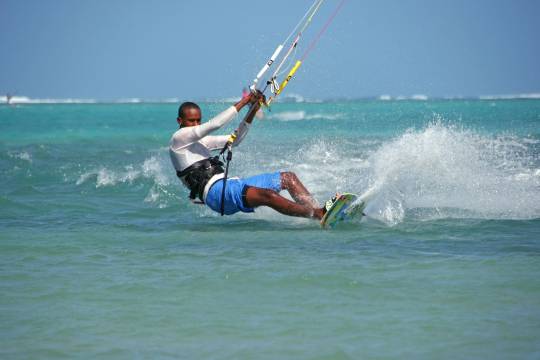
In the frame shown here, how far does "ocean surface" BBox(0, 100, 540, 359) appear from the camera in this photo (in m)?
4.39

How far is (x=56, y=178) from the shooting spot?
14188 millimetres

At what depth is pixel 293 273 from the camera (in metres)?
5.90

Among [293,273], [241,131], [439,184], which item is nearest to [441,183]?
[439,184]

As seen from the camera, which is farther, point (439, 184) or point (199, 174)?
point (439, 184)

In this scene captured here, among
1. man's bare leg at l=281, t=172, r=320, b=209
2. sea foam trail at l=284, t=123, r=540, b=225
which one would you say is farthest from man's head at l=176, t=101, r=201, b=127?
sea foam trail at l=284, t=123, r=540, b=225

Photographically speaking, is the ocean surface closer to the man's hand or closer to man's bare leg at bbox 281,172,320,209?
man's bare leg at bbox 281,172,320,209

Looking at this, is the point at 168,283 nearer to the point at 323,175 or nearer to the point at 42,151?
the point at 323,175

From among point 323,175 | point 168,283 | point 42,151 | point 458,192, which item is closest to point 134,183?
point 323,175

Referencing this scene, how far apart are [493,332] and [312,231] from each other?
11.6 feet

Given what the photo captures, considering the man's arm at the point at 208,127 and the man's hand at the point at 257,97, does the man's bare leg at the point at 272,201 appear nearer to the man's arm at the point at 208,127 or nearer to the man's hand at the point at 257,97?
the man's arm at the point at 208,127

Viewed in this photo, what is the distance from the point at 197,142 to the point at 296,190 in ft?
3.72

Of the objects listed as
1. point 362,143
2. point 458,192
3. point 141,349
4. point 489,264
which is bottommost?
point 141,349

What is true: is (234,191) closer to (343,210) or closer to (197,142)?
(197,142)

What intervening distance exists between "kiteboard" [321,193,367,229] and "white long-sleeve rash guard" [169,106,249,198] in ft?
3.88
